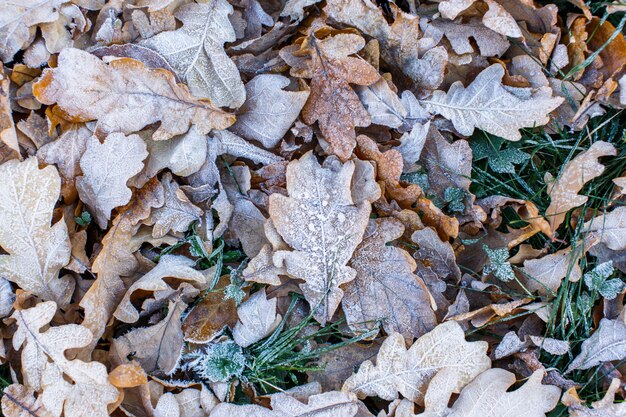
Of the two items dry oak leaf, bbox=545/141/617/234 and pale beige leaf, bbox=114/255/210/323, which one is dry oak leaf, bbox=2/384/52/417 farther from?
dry oak leaf, bbox=545/141/617/234

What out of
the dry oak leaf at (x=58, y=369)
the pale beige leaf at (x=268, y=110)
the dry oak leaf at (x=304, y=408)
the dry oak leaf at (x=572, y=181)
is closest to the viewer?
the dry oak leaf at (x=58, y=369)

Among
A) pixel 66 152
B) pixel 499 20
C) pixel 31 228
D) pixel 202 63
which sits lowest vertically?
pixel 31 228

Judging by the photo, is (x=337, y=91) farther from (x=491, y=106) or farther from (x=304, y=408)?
(x=304, y=408)

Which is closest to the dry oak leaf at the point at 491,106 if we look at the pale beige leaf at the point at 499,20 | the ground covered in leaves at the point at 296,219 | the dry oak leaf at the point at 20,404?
the ground covered in leaves at the point at 296,219

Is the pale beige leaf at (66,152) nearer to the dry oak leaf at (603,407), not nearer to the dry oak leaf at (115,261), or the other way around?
the dry oak leaf at (115,261)

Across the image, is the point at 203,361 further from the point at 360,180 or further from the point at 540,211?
the point at 540,211

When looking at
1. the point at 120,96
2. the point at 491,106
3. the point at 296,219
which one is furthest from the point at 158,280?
the point at 491,106
